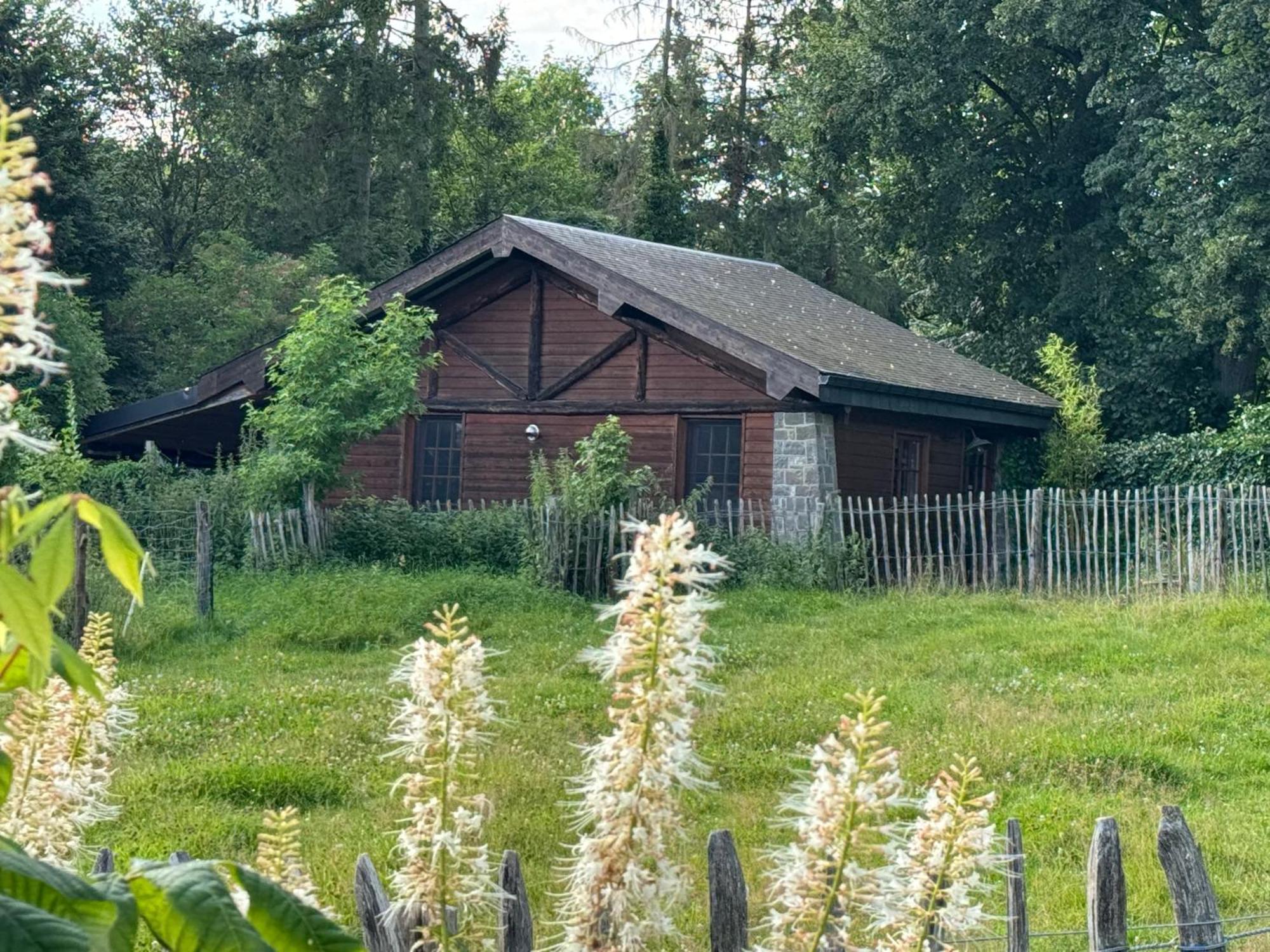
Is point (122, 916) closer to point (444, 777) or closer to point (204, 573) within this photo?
point (444, 777)

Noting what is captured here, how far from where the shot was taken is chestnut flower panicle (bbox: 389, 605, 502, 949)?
1.98 m

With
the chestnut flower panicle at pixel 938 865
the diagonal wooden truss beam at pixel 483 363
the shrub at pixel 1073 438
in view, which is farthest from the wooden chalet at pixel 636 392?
→ the chestnut flower panicle at pixel 938 865

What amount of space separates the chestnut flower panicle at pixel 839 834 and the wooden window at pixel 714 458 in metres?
20.6

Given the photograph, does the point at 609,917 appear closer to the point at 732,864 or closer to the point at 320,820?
the point at 732,864

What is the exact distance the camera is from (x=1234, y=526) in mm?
19438

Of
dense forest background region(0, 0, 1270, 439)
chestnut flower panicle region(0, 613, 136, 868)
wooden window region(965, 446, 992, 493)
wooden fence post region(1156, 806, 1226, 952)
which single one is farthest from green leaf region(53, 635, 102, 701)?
dense forest background region(0, 0, 1270, 439)

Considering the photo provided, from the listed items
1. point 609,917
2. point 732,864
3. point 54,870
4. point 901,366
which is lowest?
point 732,864

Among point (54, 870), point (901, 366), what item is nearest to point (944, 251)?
point (901, 366)

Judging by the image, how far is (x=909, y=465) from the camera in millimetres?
24922

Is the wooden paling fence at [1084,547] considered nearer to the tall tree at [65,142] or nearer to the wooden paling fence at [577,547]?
the wooden paling fence at [577,547]

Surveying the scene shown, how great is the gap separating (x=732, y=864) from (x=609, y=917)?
2210mm

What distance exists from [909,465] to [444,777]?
2336 centimetres

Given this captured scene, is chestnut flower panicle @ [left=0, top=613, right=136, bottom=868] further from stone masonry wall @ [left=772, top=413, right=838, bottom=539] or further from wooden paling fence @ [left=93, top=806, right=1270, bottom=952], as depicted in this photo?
stone masonry wall @ [left=772, top=413, right=838, bottom=539]

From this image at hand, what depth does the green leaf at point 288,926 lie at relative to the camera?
58.5 inches
